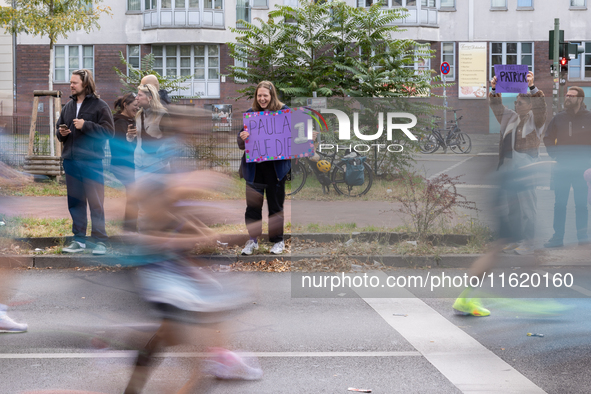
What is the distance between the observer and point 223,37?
36406mm

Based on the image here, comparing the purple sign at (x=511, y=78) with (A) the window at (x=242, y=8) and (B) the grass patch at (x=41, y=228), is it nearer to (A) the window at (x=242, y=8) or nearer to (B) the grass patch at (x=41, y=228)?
(B) the grass patch at (x=41, y=228)

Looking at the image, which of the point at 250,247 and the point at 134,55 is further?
the point at 134,55

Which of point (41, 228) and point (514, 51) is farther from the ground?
point (514, 51)

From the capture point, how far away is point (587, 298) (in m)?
6.39

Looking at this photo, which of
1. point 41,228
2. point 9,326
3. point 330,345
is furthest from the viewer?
point 41,228

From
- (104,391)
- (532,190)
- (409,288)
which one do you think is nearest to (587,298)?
(532,190)

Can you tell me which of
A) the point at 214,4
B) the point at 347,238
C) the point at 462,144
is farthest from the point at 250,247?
the point at 214,4

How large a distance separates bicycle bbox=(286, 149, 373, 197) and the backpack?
0.11ft

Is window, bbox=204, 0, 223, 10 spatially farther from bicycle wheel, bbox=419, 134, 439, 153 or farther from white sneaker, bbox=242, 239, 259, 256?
white sneaker, bbox=242, 239, 259, 256

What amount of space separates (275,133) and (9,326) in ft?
13.0

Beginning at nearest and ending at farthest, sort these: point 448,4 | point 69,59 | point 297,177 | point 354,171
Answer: point 354,171
point 297,177
point 448,4
point 69,59

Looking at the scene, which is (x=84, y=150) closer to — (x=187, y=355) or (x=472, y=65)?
(x=187, y=355)

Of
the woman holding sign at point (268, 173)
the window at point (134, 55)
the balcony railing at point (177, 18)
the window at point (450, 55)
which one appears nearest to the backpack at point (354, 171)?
the woman holding sign at point (268, 173)

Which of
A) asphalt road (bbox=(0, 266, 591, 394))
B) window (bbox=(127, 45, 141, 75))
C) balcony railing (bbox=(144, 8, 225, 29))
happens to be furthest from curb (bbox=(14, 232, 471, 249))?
window (bbox=(127, 45, 141, 75))
